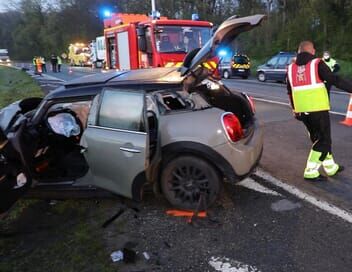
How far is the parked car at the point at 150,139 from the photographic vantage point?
4.02m

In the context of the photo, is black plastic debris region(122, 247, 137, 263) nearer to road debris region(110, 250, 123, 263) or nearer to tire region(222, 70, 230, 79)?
road debris region(110, 250, 123, 263)

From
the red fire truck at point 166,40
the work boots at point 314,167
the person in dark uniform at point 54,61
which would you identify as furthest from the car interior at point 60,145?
the person in dark uniform at point 54,61

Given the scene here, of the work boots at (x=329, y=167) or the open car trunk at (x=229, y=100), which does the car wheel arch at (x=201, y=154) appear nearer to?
the open car trunk at (x=229, y=100)

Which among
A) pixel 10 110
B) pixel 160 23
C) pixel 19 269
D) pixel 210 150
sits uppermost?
pixel 160 23

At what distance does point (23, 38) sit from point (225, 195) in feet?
309

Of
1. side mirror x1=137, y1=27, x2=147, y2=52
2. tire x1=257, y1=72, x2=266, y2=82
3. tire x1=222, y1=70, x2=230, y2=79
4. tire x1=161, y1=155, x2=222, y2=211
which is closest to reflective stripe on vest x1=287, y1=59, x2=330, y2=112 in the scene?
tire x1=161, y1=155, x2=222, y2=211

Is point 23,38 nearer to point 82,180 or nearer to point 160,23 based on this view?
point 160,23

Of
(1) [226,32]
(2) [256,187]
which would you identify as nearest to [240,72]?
(2) [256,187]

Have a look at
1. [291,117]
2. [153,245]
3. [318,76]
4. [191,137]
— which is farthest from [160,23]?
[153,245]

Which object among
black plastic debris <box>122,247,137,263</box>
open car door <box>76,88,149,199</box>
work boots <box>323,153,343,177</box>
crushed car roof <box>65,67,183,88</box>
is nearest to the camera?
black plastic debris <box>122,247,137,263</box>

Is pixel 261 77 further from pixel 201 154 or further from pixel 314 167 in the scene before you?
pixel 201 154

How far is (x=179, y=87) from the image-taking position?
4.41 meters

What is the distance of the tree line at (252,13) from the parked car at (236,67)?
5.57 meters

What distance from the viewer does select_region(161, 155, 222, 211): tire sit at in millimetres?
4219
